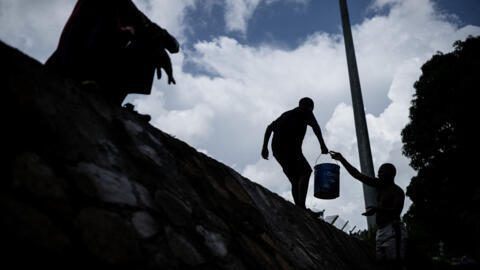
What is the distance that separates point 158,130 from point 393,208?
8.30 feet

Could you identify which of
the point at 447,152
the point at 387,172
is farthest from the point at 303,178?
the point at 447,152

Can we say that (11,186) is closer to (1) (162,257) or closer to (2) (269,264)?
(1) (162,257)

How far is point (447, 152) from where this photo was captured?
34.9ft

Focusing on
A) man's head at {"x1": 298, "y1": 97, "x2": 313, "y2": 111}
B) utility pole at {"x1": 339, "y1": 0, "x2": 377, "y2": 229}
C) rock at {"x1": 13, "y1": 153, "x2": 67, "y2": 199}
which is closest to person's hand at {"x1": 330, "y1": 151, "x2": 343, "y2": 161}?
man's head at {"x1": 298, "y1": 97, "x2": 313, "y2": 111}

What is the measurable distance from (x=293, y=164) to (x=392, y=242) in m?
1.43

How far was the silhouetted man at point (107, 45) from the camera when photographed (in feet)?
7.05

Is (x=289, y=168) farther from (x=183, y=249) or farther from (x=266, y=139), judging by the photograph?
(x=183, y=249)

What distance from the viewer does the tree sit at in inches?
389

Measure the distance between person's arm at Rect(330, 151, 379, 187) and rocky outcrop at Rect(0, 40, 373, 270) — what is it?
68.0 inches

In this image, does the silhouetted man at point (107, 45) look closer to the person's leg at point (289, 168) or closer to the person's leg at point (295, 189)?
the person's leg at point (289, 168)

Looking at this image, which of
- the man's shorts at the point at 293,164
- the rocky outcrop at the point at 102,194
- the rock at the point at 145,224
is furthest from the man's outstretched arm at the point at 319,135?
the rock at the point at 145,224

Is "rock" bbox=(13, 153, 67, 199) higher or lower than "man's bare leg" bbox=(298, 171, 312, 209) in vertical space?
lower

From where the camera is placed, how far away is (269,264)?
2.17m

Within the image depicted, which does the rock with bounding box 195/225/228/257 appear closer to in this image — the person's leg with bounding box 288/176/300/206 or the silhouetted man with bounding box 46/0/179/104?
the silhouetted man with bounding box 46/0/179/104
